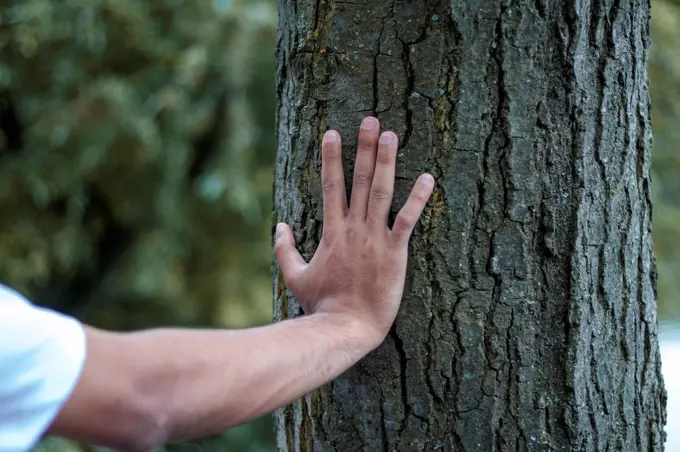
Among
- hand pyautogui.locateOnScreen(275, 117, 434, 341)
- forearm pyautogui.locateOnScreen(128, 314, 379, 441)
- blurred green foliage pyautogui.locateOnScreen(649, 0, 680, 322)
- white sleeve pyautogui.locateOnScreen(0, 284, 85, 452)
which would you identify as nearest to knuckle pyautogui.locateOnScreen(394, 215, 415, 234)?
hand pyautogui.locateOnScreen(275, 117, 434, 341)

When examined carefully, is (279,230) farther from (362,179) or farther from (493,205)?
(493,205)

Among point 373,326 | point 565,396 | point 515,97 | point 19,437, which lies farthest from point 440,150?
point 19,437

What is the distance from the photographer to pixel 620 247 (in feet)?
4.27

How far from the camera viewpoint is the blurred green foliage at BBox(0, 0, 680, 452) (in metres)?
3.37

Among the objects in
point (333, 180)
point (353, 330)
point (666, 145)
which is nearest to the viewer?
point (353, 330)

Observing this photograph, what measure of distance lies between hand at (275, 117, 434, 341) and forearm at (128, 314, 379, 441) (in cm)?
12

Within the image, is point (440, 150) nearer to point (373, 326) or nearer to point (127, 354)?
point (373, 326)

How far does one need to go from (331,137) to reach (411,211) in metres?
0.19

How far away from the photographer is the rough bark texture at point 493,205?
47.8 inches

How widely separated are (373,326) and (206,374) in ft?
1.19

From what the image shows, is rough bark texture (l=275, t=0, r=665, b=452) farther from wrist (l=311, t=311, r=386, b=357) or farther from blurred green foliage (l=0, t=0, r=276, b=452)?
blurred green foliage (l=0, t=0, r=276, b=452)

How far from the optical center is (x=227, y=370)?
0.92 metres

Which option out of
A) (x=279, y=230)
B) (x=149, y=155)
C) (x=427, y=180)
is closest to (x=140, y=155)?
(x=149, y=155)

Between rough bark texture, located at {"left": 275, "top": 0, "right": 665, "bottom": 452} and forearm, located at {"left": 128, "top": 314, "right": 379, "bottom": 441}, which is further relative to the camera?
rough bark texture, located at {"left": 275, "top": 0, "right": 665, "bottom": 452}
